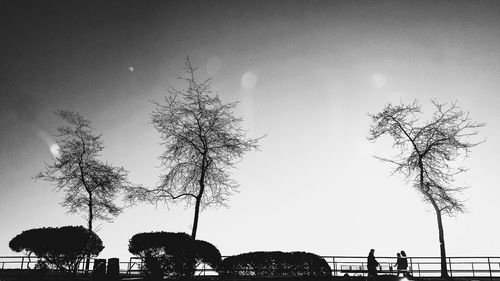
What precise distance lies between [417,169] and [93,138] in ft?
76.5

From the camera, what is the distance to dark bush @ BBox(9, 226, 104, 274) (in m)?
21.2

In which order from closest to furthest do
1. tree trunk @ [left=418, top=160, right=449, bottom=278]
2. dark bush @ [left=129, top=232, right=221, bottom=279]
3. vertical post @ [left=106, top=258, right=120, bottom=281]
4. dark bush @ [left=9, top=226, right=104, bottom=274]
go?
vertical post @ [left=106, top=258, right=120, bottom=281]
dark bush @ [left=129, top=232, right=221, bottom=279]
tree trunk @ [left=418, top=160, right=449, bottom=278]
dark bush @ [left=9, top=226, right=104, bottom=274]

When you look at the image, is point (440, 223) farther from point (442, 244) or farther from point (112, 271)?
point (112, 271)

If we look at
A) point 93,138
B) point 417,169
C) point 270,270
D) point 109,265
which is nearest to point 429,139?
point 417,169

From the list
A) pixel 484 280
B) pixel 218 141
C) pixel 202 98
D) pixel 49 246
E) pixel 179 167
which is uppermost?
pixel 202 98

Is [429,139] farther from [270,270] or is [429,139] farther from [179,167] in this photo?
[179,167]

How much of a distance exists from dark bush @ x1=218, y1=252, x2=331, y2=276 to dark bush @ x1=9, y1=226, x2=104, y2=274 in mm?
8801

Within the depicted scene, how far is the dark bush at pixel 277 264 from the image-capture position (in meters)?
18.8

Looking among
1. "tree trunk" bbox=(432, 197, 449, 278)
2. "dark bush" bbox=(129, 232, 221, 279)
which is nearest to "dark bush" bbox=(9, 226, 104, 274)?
"dark bush" bbox=(129, 232, 221, 279)

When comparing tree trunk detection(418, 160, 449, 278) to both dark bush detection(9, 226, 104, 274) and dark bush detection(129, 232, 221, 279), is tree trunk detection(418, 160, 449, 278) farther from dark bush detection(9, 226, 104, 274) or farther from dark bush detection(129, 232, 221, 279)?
dark bush detection(9, 226, 104, 274)

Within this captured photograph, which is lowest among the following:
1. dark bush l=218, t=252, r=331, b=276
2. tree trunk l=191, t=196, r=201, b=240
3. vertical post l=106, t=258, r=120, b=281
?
dark bush l=218, t=252, r=331, b=276

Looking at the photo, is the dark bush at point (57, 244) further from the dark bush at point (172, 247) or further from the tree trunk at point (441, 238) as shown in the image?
the tree trunk at point (441, 238)

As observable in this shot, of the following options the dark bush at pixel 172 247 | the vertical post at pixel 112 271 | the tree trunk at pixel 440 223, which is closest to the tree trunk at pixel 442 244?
the tree trunk at pixel 440 223

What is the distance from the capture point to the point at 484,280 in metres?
20.3
